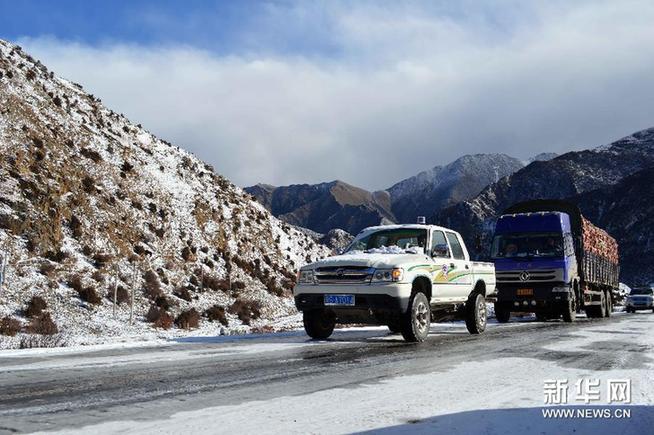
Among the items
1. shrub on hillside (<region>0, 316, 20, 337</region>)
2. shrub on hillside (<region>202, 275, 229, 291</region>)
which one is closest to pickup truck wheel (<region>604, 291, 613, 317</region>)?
shrub on hillside (<region>202, 275, 229, 291</region>)

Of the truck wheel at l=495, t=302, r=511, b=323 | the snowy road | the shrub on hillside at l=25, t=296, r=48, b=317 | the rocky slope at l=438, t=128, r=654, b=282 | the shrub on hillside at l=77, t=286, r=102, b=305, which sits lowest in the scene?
the snowy road

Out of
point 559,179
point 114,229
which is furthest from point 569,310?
point 559,179

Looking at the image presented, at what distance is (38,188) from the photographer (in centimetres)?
2838

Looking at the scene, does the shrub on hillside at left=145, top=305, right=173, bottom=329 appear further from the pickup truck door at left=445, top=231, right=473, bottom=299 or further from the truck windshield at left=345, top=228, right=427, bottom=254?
the pickup truck door at left=445, top=231, right=473, bottom=299

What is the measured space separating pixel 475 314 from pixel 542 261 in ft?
22.1

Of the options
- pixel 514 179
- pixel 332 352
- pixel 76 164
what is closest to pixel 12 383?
pixel 332 352

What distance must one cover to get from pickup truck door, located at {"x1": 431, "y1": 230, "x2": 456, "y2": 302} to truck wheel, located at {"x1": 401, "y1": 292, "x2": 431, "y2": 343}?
0.44 meters

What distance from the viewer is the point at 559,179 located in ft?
535

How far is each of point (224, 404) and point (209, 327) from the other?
1868 cm

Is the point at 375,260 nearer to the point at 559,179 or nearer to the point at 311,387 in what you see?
the point at 311,387

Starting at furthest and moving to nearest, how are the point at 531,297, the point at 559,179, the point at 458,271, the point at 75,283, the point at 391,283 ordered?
the point at 559,179
the point at 75,283
the point at 531,297
the point at 458,271
the point at 391,283

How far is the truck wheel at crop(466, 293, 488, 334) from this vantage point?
12.2 m

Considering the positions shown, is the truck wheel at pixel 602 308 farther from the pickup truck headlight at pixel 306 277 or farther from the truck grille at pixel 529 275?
the pickup truck headlight at pixel 306 277

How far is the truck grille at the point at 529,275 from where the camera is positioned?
17.7 m
